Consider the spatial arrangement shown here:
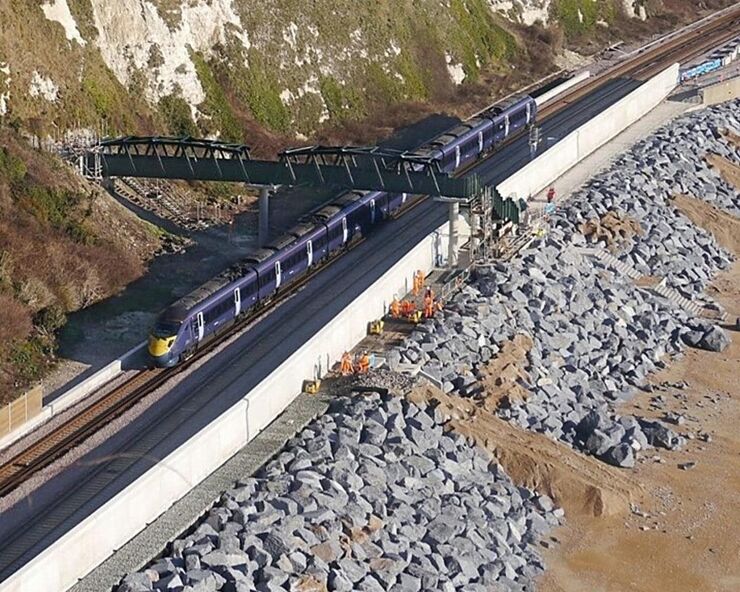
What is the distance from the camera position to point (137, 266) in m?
56.2

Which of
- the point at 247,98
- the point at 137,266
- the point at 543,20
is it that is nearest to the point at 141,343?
the point at 137,266

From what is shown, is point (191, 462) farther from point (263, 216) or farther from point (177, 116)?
point (177, 116)

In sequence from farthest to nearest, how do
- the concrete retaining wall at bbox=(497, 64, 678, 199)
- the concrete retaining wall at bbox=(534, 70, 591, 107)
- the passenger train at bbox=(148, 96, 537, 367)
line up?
the concrete retaining wall at bbox=(534, 70, 591, 107) → the concrete retaining wall at bbox=(497, 64, 678, 199) → the passenger train at bbox=(148, 96, 537, 367)

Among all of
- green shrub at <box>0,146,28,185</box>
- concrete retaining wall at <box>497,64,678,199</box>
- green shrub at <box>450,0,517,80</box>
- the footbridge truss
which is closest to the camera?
green shrub at <box>0,146,28,185</box>

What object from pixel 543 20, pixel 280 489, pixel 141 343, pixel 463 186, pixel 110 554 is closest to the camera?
pixel 110 554

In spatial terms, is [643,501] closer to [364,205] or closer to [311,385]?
[311,385]

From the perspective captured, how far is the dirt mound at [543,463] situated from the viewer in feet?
134

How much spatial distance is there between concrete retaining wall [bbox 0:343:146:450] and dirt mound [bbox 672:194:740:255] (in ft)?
109

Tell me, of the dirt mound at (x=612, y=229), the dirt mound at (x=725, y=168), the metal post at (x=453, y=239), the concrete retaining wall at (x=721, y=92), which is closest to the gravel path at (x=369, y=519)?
the metal post at (x=453, y=239)

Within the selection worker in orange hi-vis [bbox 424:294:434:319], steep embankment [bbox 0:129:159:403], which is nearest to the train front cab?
steep embankment [bbox 0:129:159:403]

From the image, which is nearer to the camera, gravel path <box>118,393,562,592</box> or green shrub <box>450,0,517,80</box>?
gravel path <box>118,393,562,592</box>

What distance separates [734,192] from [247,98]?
27.1 m

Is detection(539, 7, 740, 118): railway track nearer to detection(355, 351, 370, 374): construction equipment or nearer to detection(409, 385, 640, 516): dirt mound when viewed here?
detection(355, 351, 370, 374): construction equipment

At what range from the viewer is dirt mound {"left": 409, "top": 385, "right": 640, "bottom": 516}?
40.8 m
